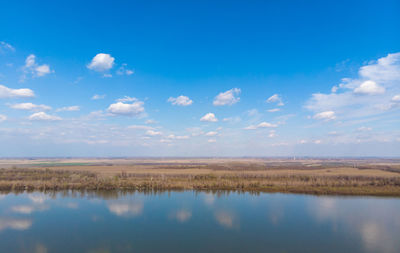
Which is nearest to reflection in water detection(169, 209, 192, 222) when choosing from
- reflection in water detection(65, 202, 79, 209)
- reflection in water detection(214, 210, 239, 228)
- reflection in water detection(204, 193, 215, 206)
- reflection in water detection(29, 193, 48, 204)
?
reflection in water detection(214, 210, 239, 228)

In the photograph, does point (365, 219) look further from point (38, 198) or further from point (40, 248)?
point (38, 198)

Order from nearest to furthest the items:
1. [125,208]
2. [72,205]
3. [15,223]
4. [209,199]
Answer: [15,223] < [125,208] < [72,205] < [209,199]

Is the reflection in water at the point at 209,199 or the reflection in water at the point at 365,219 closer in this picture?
the reflection in water at the point at 365,219

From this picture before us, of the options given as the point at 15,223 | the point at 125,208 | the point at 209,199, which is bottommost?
the point at 209,199

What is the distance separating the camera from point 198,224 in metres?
17.2

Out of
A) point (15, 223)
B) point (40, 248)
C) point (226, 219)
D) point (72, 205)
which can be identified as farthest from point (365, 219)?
Result: point (15, 223)

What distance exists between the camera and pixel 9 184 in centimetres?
3166

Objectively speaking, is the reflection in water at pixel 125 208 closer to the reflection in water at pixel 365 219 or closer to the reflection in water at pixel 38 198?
the reflection in water at pixel 38 198

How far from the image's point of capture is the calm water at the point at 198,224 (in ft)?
43.4

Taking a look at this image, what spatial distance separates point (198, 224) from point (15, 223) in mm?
13234

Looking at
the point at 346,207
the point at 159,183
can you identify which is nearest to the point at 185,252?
the point at 346,207

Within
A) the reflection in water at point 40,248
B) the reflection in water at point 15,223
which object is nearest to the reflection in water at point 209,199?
the reflection in water at point 40,248

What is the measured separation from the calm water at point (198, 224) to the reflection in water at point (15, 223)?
29mm

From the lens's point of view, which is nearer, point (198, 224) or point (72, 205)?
point (198, 224)
